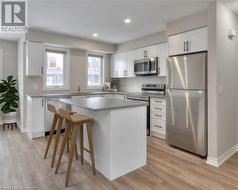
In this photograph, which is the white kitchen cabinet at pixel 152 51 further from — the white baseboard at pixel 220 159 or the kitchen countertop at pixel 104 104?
the white baseboard at pixel 220 159

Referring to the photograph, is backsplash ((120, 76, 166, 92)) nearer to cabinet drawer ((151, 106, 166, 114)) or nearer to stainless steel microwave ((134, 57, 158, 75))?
stainless steel microwave ((134, 57, 158, 75))

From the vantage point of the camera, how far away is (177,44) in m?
3.29

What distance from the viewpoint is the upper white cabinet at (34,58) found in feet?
13.3

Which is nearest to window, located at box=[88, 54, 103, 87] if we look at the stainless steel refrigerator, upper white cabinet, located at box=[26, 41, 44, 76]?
upper white cabinet, located at box=[26, 41, 44, 76]

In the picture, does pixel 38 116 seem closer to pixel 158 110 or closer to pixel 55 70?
pixel 55 70

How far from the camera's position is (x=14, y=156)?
9.69ft

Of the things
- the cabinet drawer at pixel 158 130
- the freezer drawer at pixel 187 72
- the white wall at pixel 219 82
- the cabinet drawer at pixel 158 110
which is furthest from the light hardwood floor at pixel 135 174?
the freezer drawer at pixel 187 72

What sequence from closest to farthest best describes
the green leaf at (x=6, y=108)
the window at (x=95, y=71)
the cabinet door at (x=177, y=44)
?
1. the cabinet door at (x=177, y=44)
2. the green leaf at (x=6, y=108)
3. the window at (x=95, y=71)

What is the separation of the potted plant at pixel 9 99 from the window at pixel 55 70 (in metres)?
1.05

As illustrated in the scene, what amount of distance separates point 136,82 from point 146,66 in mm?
955

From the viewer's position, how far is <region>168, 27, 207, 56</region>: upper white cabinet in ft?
9.53

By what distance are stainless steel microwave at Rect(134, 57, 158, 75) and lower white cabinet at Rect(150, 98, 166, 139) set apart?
811mm

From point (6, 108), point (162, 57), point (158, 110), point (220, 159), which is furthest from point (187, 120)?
point (6, 108)

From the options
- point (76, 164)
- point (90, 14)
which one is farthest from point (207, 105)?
point (90, 14)
